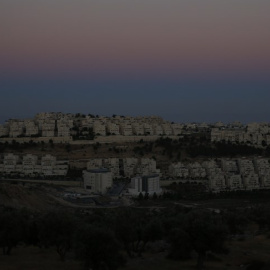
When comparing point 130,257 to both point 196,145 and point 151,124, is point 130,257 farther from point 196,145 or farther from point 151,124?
point 151,124

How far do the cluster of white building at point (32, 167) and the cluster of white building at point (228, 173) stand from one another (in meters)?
11.2

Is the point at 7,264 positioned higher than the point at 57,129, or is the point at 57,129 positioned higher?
the point at 57,129

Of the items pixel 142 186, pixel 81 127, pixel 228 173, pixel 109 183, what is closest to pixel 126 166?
pixel 109 183

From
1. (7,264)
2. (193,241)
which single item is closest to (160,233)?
(193,241)

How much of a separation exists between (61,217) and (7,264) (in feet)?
6.92

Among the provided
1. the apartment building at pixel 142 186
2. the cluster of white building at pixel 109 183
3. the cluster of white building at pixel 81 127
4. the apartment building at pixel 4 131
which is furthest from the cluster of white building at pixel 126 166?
the apartment building at pixel 4 131

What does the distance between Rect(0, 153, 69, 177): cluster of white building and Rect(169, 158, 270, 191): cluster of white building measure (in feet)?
36.9

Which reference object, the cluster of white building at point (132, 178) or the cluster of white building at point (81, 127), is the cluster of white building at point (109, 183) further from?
the cluster of white building at point (81, 127)

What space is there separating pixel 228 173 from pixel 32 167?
18945 mm

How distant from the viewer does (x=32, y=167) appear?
4931 centimetres

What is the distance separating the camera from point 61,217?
15422 mm

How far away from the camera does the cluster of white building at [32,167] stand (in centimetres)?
4897

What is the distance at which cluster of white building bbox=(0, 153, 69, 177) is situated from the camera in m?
49.0

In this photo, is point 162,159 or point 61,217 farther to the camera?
point 162,159
